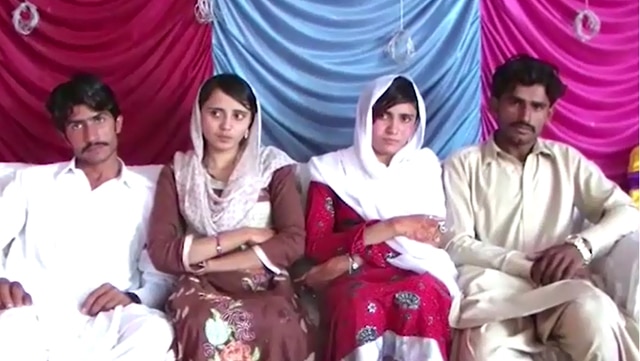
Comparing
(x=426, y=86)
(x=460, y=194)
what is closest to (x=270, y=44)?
(x=426, y=86)

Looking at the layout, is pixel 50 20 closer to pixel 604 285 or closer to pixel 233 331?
pixel 233 331

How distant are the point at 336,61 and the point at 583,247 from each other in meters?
1.12

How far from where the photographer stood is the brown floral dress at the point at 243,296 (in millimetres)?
2490

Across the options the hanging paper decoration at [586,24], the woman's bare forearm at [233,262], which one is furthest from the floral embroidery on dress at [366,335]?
A: the hanging paper decoration at [586,24]

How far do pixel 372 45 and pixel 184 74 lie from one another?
66 centimetres

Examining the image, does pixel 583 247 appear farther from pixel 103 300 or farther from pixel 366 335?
pixel 103 300

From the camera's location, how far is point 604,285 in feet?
9.07

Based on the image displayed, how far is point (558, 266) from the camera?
2672mm

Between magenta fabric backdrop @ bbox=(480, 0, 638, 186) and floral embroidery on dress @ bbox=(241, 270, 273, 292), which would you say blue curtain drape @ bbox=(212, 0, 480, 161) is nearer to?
magenta fabric backdrop @ bbox=(480, 0, 638, 186)

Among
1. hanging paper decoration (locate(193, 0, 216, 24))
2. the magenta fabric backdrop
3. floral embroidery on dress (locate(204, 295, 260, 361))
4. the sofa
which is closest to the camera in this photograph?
floral embroidery on dress (locate(204, 295, 260, 361))

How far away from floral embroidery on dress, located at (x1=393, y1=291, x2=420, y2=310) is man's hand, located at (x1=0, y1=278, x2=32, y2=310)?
978mm

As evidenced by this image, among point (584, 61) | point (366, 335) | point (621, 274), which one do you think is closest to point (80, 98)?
point (366, 335)

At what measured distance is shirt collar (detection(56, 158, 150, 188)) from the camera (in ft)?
9.29

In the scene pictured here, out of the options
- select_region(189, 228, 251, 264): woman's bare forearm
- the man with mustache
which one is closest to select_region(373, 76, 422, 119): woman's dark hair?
the man with mustache
